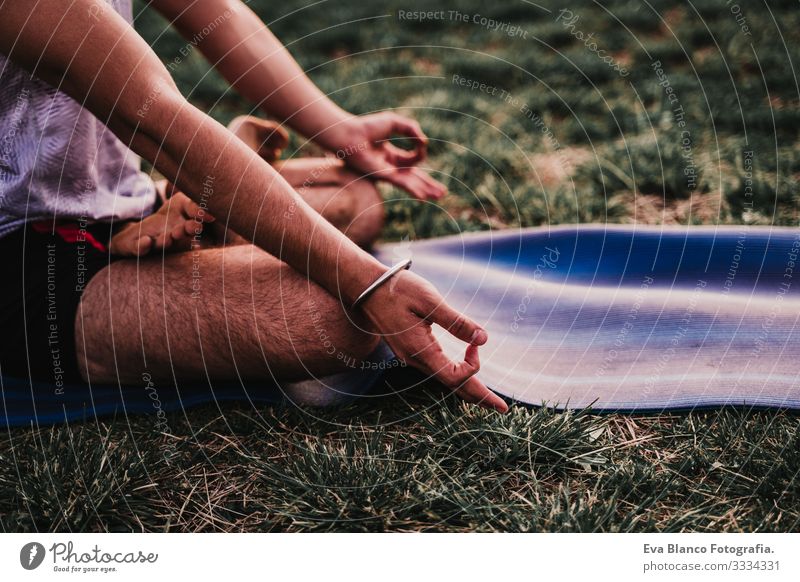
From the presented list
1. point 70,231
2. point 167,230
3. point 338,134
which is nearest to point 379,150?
point 338,134

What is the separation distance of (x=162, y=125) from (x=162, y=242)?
28cm

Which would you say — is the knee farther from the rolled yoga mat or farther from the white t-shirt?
the white t-shirt

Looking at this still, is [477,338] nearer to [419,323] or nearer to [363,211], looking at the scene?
[419,323]

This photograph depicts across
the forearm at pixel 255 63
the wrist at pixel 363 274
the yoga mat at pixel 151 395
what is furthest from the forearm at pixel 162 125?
the forearm at pixel 255 63

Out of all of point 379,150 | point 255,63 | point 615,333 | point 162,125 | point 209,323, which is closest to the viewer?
point 162,125

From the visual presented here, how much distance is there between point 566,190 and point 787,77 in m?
1.09

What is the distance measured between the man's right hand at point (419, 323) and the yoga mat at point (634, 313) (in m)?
0.18

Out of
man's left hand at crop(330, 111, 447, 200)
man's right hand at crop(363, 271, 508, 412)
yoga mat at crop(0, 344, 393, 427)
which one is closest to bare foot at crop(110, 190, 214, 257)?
yoga mat at crop(0, 344, 393, 427)

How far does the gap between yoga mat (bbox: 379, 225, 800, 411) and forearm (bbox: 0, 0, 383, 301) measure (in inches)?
15.4

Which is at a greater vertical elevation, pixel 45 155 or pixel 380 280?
pixel 45 155

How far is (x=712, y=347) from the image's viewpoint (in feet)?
4.17

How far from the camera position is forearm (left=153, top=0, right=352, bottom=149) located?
4.92 ft

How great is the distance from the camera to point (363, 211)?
1.65 meters
